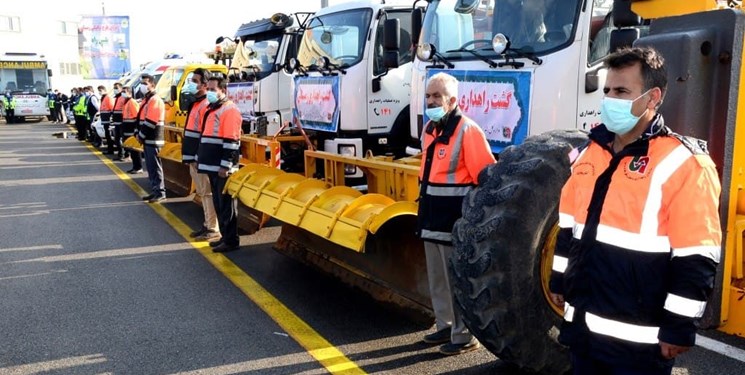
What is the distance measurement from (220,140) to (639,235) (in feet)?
18.3

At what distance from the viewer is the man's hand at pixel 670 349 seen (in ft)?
7.25

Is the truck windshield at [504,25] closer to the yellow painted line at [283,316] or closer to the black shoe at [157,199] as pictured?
the yellow painted line at [283,316]

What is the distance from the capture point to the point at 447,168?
4.22 metres

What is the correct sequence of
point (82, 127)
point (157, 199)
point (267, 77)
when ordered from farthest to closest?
point (82, 127)
point (267, 77)
point (157, 199)

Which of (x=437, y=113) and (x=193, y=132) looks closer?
(x=437, y=113)

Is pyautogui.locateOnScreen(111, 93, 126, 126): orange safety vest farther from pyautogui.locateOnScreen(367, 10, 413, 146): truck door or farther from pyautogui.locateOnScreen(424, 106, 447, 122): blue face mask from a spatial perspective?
pyautogui.locateOnScreen(424, 106, 447, 122): blue face mask

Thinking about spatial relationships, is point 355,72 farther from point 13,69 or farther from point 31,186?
point 13,69

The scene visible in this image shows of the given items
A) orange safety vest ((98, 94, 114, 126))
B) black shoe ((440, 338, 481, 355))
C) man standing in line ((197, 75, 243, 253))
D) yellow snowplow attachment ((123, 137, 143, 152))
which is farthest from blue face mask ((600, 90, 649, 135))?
orange safety vest ((98, 94, 114, 126))

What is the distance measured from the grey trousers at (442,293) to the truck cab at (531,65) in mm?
948

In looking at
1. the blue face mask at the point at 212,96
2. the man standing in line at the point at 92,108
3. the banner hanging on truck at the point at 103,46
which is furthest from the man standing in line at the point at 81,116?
the blue face mask at the point at 212,96

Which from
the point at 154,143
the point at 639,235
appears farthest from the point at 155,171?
the point at 639,235

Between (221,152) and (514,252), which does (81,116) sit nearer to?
(221,152)

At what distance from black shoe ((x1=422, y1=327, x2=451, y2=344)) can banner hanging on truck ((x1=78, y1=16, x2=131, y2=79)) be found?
117ft

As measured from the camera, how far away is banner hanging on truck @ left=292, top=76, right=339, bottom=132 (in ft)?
26.5
